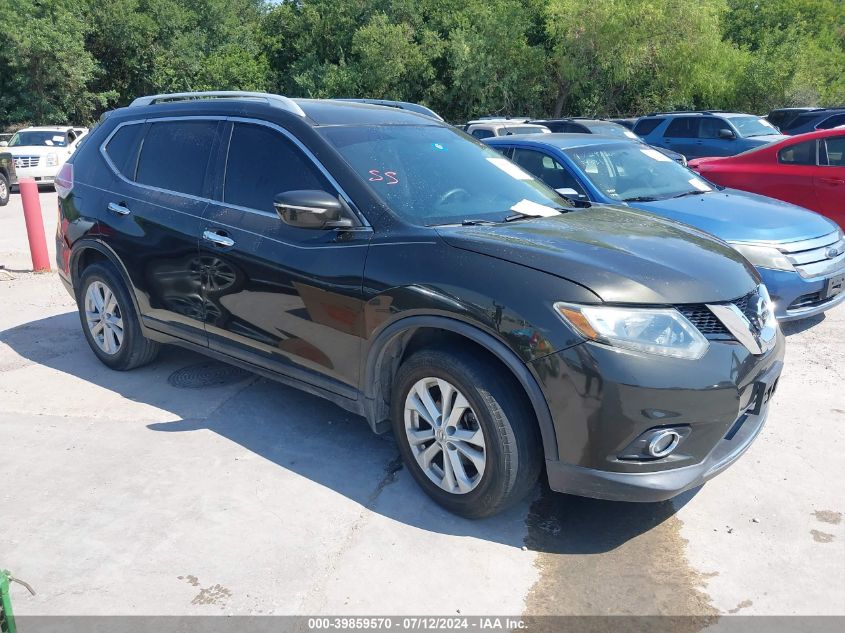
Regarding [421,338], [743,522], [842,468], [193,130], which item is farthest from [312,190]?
[842,468]

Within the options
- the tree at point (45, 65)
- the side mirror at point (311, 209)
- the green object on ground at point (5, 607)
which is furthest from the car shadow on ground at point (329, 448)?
the tree at point (45, 65)

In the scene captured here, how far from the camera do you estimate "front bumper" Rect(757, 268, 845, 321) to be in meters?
5.79

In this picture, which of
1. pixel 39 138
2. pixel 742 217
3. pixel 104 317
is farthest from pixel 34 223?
pixel 39 138

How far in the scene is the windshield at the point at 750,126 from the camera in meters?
15.5

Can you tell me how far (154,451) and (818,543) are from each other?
3400 mm

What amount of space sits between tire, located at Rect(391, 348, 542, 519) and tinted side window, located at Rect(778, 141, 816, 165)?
6785 millimetres

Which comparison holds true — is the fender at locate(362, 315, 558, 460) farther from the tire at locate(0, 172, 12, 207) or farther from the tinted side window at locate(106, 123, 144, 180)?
the tire at locate(0, 172, 12, 207)

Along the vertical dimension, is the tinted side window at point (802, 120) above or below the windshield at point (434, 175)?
below

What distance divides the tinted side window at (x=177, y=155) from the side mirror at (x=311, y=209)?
1.09 meters

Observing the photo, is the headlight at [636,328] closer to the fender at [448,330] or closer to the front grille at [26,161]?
the fender at [448,330]

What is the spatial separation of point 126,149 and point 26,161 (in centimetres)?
1697

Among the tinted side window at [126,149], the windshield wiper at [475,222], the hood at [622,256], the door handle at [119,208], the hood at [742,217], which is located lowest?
the hood at [742,217]

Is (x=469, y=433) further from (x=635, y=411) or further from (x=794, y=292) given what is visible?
(x=794, y=292)

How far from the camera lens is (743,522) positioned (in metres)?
3.56
